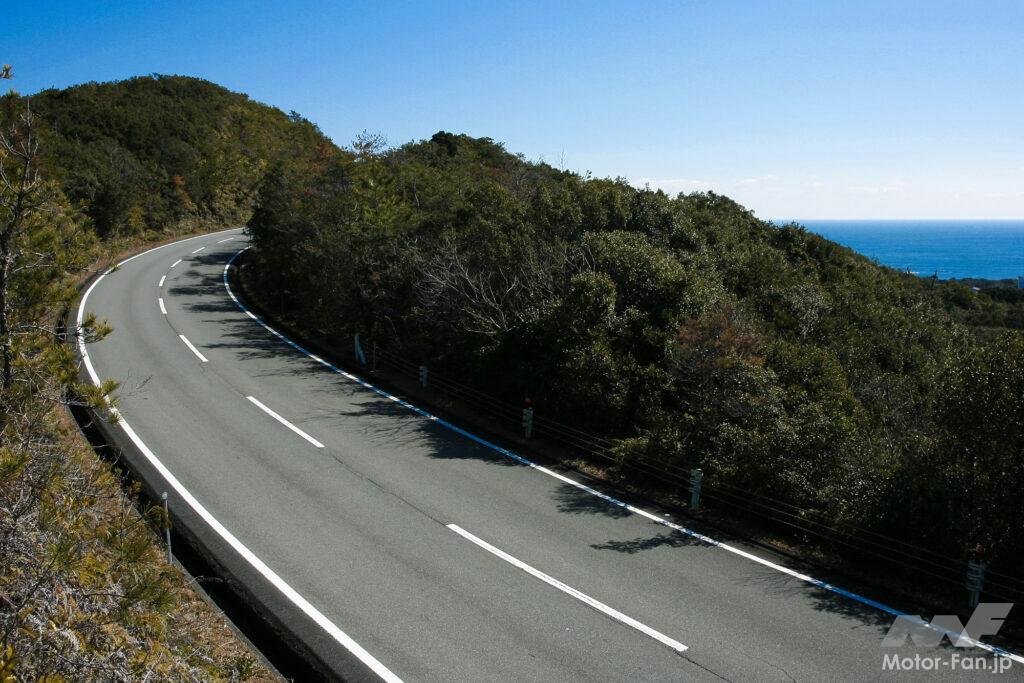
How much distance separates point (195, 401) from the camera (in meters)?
15.0

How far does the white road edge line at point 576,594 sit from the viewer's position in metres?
7.31

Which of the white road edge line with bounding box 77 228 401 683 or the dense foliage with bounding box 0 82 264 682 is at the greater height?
the dense foliage with bounding box 0 82 264 682

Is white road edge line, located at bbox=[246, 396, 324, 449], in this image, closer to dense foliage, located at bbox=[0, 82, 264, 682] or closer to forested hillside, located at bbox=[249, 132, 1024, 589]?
dense foliage, located at bbox=[0, 82, 264, 682]

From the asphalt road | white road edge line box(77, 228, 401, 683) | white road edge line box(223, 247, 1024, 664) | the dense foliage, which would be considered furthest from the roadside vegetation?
white road edge line box(223, 247, 1024, 664)

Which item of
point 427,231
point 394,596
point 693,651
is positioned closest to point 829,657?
point 693,651

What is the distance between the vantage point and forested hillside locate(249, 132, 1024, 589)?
28.3 feet

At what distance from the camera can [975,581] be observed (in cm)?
776

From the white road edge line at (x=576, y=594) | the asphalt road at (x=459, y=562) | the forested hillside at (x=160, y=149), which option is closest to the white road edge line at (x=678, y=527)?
the asphalt road at (x=459, y=562)

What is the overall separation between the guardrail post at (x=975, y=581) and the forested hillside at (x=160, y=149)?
1262 inches

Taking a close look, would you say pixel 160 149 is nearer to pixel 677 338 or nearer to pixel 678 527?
pixel 677 338

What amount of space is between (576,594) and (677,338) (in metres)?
6.24

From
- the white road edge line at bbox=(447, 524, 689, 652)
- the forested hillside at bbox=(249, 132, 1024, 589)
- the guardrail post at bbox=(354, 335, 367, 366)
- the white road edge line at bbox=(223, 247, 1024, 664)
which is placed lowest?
the white road edge line at bbox=(447, 524, 689, 652)

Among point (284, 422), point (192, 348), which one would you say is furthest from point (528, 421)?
point (192, 348)

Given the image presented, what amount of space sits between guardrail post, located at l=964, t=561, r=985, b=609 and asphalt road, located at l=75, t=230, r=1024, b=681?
918 millimetres
